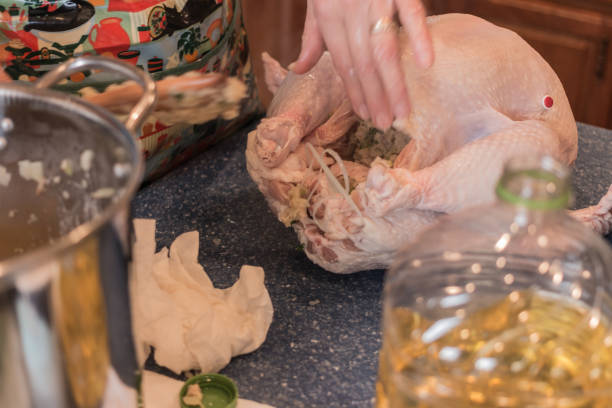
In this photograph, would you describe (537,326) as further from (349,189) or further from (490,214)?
(349,189)

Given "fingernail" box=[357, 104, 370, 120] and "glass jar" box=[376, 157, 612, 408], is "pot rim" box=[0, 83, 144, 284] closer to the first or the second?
"glass jar" box=[376, 157, 612, 408]

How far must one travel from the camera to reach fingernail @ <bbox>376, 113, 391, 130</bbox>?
39.0 inches

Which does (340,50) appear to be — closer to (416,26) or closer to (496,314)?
(416,26)

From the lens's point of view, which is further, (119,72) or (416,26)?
(416,26)

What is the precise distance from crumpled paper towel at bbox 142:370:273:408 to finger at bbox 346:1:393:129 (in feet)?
1.35

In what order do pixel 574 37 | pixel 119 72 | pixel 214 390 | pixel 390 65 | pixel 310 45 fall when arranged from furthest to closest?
pixel 574 37
pixel 310 45
pixel 390 65
pixel 214 390
pixel 119 72

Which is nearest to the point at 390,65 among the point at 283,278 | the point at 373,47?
the point at 373,47

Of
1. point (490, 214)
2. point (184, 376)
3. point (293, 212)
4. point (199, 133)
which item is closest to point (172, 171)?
point (199, 133)

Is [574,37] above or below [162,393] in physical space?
below

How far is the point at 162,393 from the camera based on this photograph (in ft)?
2.73

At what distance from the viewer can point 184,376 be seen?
871 millimetres

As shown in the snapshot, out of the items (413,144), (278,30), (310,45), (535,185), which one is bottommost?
(278,30)

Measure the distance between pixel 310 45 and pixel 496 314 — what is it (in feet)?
1.73

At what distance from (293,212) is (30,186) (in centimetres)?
39
